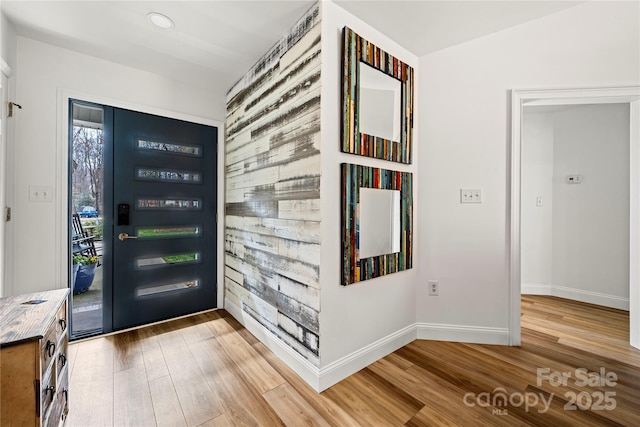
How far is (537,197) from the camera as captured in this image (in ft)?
11.8

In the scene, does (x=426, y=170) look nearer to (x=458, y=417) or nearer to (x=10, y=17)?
(x=458, y=417)

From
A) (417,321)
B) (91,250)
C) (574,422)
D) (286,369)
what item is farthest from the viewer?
(91,250)

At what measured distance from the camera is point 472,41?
225 centimetres

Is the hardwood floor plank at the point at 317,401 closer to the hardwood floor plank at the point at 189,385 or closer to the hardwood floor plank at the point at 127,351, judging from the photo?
the hardwood floor plank at the point at 189,385

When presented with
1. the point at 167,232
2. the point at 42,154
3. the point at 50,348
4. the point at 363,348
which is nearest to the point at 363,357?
the point at 363,348

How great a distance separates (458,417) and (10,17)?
3.85 metres

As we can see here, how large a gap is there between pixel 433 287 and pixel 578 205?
2.52m

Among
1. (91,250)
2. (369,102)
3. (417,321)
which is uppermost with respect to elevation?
(369,102)

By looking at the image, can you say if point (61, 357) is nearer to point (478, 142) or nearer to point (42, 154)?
point (42, 154)

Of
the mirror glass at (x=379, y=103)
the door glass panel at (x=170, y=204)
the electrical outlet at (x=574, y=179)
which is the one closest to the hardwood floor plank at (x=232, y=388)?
the door glass panel at (x=170, y=204)

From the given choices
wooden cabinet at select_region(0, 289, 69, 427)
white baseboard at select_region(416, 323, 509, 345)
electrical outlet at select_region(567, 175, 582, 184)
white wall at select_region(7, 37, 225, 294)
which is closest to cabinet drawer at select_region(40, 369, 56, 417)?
wooden cabinet at select_region(0, 289, 69, 427)

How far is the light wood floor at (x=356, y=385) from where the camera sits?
4.86 feet

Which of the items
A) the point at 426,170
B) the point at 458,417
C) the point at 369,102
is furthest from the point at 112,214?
the point at 458,417

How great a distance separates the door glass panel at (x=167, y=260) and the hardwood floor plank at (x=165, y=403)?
1.19 m
